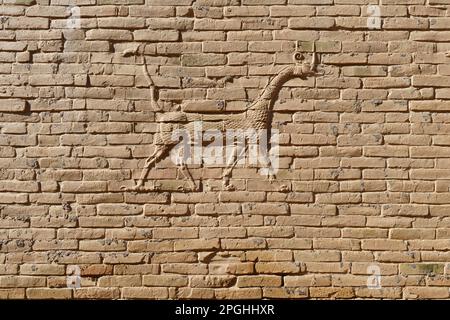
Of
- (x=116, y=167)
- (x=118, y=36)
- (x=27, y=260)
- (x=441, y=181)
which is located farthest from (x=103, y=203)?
(x=441, y=181)

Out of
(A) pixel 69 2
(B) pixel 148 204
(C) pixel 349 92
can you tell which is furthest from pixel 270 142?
(A) pixel 69 2

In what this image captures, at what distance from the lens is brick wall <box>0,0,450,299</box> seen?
10.0 feet

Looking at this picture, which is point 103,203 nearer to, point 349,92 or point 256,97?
point 256,97

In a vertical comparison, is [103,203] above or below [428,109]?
below

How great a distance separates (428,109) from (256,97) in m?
0.91

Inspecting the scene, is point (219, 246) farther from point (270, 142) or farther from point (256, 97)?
point (256, 97)

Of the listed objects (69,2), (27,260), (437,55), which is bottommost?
(27,260)

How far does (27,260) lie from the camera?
10.1 feet

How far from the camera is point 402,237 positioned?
10.0ft

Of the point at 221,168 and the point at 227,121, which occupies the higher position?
the point at 227,121

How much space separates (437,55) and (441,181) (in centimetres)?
67

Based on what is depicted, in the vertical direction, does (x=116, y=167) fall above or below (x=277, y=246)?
above

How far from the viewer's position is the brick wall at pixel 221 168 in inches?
120

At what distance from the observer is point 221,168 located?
10.2 feet
